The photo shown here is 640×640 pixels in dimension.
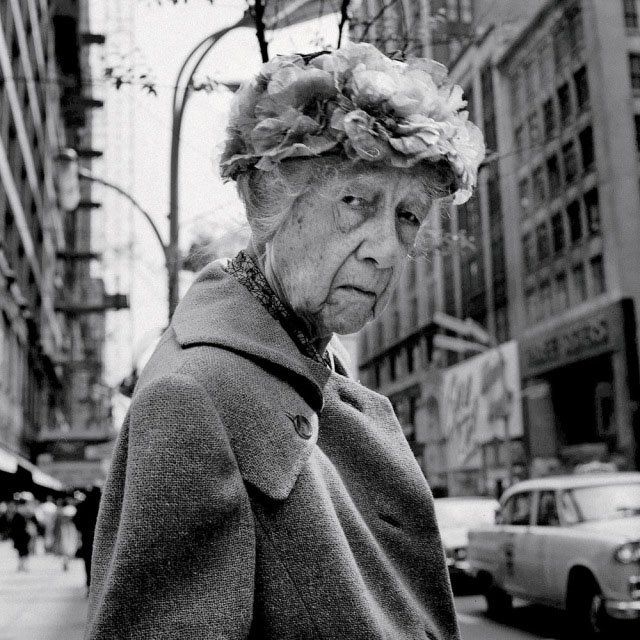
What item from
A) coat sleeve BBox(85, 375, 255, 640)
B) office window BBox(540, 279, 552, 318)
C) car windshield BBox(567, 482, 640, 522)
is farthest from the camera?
office window BBox(540, 279, 552, 318)

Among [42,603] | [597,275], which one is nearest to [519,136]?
[597,275]

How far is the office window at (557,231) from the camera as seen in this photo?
3912cm

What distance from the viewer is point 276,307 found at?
161cm

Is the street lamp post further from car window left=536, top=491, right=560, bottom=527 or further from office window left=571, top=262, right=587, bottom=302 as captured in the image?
office window left=571, top=262, right=587, bottom=302

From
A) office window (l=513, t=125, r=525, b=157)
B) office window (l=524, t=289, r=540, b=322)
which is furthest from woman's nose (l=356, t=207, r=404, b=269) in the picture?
office window (l=513, t=125, r=525, b=157)

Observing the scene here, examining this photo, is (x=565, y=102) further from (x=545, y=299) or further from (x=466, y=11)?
(x=466, y=11)

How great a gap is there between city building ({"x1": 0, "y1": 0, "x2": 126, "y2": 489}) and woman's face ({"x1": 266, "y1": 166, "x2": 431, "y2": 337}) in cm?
1150

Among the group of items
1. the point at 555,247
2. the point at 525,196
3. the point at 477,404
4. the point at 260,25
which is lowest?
the point at 260,25

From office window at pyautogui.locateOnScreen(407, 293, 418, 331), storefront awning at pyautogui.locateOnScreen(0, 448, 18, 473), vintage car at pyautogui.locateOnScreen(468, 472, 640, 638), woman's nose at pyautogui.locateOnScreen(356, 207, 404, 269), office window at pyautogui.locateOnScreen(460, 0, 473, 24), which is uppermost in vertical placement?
office window at pyautogui.locateOnScreen(407, 293, 418, 331)

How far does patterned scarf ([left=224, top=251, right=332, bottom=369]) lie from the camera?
1.60 m

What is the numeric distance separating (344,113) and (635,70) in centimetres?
3790

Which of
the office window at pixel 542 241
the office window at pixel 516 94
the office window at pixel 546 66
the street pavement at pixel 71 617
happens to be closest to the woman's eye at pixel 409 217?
the street pavement at pixel 71 617

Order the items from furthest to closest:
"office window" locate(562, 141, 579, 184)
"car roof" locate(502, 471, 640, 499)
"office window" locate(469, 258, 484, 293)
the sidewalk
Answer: "office window" locate(469, 258, 484, 293) < "office window" locate(562, 141, 579, 184) < the sidewalk < "car roof" locate(502, 471, 640, 499)

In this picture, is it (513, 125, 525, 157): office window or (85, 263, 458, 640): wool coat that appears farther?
(513, 125, 525, 157): office window
